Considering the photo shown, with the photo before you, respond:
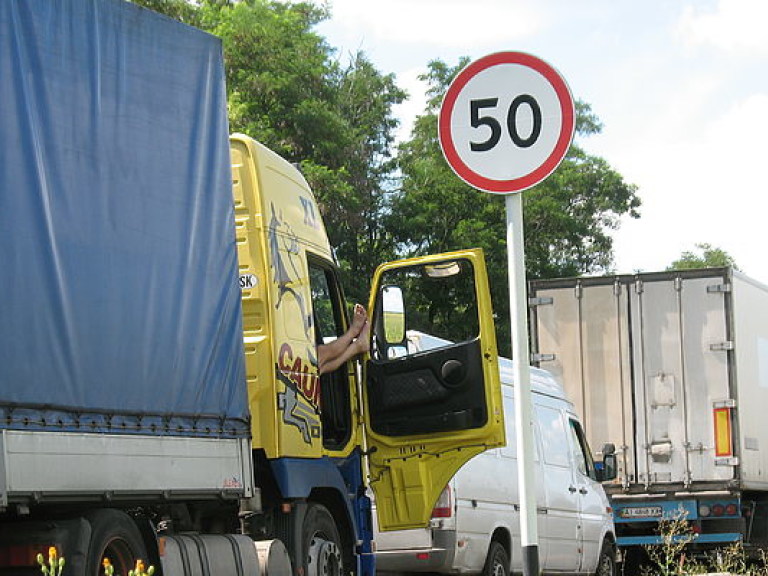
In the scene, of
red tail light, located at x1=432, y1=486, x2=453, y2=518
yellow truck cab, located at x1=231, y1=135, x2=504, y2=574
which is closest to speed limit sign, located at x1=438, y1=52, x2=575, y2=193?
yellow truck cab, located at x1=231, y1=135, x2=504, y2=574

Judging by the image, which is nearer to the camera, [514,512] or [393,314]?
[393,314]

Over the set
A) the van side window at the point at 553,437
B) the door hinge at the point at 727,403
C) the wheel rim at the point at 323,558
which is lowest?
the wheel rim at the point at 323,558

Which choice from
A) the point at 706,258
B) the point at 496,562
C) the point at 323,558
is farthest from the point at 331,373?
the point at 706,258

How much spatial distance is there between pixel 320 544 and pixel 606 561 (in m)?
7.69

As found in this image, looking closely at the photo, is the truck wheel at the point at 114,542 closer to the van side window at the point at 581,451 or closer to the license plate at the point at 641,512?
the van side window at the point at 581,451

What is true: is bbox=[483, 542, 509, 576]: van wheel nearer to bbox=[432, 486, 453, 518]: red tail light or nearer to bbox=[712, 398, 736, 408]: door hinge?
bbox=[432, 486, 453, 518]: red tail light

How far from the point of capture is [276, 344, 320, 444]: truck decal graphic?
933 centimetres

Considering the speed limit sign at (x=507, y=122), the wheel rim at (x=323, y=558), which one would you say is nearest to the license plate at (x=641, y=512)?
the wheel rim at (x=323, y=558)

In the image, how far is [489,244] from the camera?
4028cm

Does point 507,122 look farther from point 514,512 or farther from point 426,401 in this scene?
point 514,512

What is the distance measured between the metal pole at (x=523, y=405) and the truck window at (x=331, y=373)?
12.4ft

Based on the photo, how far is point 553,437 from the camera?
1557 cm

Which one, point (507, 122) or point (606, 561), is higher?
point (507, 122)

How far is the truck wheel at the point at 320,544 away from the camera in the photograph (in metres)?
9.65
